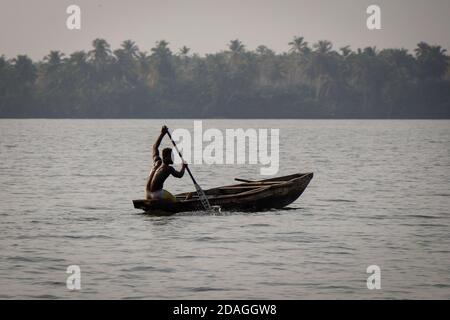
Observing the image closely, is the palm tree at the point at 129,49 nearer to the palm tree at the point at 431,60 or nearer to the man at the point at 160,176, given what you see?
the palm tree at the point at 431,60

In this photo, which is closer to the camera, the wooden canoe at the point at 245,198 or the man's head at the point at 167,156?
the man's head at the point at 167,156

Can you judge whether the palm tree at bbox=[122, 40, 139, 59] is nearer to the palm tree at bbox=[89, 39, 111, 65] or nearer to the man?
the palm tree at bbox=[89, 39, 111, 65]

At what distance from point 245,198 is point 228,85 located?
110 metres

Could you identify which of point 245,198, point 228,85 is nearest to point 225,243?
point 245,198

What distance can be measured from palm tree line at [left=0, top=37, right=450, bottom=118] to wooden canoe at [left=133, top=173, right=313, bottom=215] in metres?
107

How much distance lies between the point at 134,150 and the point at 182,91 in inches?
2887

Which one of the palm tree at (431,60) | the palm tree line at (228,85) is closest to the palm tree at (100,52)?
the palm tree line at (228,85)

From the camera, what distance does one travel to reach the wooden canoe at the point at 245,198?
20.4 metres

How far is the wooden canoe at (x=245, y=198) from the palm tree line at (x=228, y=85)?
107 meters

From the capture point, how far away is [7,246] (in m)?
18.0

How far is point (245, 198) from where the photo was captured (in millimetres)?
Result: 21375

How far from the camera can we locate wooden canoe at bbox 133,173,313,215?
2039 cm
